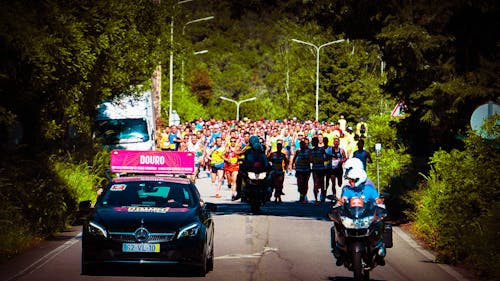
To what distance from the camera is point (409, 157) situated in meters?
29.4

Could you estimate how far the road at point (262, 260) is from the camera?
48.9 ft

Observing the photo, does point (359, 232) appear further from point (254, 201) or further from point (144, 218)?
point (254, 201)

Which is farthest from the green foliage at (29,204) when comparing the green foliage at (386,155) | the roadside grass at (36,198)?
the green foliage at (386,155)

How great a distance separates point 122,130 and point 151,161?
1933cm

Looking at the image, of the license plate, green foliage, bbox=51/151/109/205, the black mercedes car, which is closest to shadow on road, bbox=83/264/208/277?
the black mercedes car

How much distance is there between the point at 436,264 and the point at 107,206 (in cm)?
489

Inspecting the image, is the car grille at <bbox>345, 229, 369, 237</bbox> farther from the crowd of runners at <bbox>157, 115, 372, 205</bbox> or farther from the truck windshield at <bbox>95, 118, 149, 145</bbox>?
the truck windshield at <bbox>95, 118, 149, 145</bbox>

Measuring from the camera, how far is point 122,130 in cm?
4047

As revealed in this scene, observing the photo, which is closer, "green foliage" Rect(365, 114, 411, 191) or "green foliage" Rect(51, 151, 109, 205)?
"green foliage" Rect(51, 151, 109, 205)

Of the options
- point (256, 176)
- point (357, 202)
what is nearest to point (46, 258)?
point (357, 202)

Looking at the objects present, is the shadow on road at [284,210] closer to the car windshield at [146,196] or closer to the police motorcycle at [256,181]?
the police motorcycle at [256,181]

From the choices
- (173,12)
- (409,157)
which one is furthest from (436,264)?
(173,12)

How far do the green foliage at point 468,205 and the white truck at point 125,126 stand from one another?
2166cm

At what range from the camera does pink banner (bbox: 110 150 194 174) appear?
2062 cm
